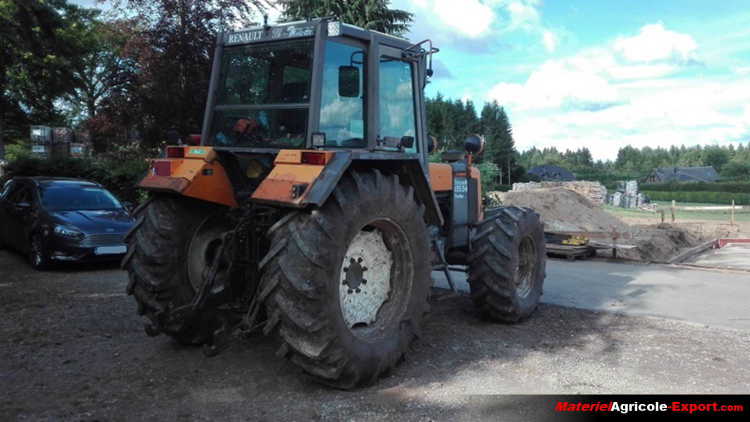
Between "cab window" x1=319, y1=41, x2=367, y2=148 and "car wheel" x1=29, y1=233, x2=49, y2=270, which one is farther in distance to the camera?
"car wheel" x1=29, y1=233, x2=49, y2=270

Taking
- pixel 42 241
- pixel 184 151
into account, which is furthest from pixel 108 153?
pixel 184 151

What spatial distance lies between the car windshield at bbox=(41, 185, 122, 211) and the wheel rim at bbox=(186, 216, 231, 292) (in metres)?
6.24

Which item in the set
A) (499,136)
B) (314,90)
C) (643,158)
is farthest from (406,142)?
(643,158)

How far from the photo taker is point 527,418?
380cm

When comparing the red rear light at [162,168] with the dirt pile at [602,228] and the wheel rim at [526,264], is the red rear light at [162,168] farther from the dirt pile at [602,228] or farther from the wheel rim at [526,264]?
the dirt pile at [602,228]

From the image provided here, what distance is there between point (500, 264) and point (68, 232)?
702 cm

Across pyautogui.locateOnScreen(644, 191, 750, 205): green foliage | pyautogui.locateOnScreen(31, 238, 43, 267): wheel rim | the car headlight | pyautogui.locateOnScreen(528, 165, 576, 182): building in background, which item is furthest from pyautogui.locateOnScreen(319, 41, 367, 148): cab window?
pyautogui.locateOnScreen(528, 165, 576, 182): building in background

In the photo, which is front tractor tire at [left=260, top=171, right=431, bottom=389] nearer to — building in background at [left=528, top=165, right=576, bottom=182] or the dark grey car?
the dark grey car

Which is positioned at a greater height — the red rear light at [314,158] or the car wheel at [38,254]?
the red rear light at [314,158]

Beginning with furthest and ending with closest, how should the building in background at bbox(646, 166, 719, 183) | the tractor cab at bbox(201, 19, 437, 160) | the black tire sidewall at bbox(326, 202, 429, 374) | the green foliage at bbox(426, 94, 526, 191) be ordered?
the building in background at bbox(646, 166, 719, 183) → the green foliage at bbox(426, 94, 526, 191) → the tractor cab at bbox(201, 19, 437, 160) → the black tire sidewall at bbox(326, 202, 429, 374)

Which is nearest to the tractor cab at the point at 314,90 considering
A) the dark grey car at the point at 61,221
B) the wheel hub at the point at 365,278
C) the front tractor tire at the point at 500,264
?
the wheel hub at the point at 365,278

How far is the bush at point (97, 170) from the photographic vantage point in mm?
15594

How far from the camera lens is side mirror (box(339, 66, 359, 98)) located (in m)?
4.66

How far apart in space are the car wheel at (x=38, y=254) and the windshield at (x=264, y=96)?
5872mm
